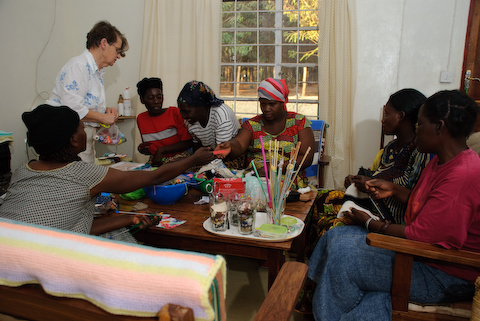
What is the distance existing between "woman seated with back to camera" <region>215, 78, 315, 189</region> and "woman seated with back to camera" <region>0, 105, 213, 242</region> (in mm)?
1271

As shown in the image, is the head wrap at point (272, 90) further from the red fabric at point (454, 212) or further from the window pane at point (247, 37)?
the window pane at point (247, 37)

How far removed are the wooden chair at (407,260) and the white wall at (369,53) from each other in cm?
287

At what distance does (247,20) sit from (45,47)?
2506 millimetres

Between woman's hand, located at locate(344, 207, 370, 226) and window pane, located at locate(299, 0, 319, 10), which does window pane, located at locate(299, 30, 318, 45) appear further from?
woman's hand, located at locate(344, 207, 370, 226)

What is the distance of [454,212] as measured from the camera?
1289 mm

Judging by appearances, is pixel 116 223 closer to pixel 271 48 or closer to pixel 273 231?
pixel 273 231

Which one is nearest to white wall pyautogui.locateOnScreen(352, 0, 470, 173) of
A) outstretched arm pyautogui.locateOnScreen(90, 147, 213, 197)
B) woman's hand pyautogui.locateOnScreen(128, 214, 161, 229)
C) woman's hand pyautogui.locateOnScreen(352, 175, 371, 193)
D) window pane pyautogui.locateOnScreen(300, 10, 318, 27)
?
window pane pyautogui.locateOnScreen(300, 10, 318, 27)

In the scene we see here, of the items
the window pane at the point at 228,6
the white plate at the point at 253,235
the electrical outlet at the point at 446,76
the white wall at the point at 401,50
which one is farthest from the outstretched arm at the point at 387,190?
the window pane at the point at 228,6

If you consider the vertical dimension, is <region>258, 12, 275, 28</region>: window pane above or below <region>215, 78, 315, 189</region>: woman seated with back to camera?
above

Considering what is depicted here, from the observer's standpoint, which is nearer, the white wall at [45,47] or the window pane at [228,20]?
the white wall at [45,47]

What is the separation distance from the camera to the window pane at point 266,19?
4.34 m

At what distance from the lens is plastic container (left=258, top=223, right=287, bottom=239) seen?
1502 mm

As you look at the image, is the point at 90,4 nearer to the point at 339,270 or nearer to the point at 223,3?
the point at 223,3

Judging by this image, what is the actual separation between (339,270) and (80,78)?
2305 mm
